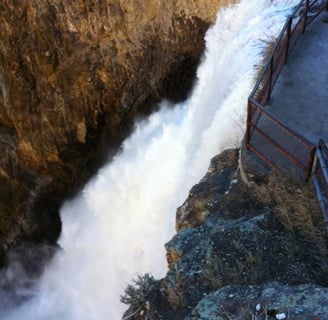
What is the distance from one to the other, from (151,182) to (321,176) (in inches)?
237

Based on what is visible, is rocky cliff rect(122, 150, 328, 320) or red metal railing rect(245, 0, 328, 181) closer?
rocky cliff rect(122, 150, 328, 320)

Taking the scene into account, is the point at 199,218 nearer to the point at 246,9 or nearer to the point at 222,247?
the point at 222,247

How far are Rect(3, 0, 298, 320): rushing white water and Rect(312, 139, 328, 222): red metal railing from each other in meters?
2.86

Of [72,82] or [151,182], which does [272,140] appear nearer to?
[151,182]

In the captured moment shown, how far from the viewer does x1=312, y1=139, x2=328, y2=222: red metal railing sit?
4.34 meters

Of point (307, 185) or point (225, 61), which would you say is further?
point (225, 61)

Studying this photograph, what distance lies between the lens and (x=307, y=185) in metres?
5.00

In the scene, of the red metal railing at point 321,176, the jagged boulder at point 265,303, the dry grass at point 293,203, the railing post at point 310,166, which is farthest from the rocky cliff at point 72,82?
the jagged boulder at point 265,303

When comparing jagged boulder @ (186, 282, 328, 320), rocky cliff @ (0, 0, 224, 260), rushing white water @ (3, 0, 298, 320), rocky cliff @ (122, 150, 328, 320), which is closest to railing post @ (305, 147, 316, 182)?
rocky cliff @ (122, 150, 328, 320)

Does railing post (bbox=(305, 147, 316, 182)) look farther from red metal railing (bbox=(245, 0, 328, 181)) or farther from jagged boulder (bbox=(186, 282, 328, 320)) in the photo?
jagged boulder (bbox=(186, 282, 328, 320))

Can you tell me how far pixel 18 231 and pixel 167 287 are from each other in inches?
458

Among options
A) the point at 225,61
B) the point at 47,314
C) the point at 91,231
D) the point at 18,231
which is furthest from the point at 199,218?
the point at 18,231

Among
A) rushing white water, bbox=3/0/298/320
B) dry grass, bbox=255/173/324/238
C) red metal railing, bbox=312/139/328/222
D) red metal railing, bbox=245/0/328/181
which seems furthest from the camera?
rushing white water, bbox=3/0/298/320

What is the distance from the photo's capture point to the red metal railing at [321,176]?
4.34 meters
